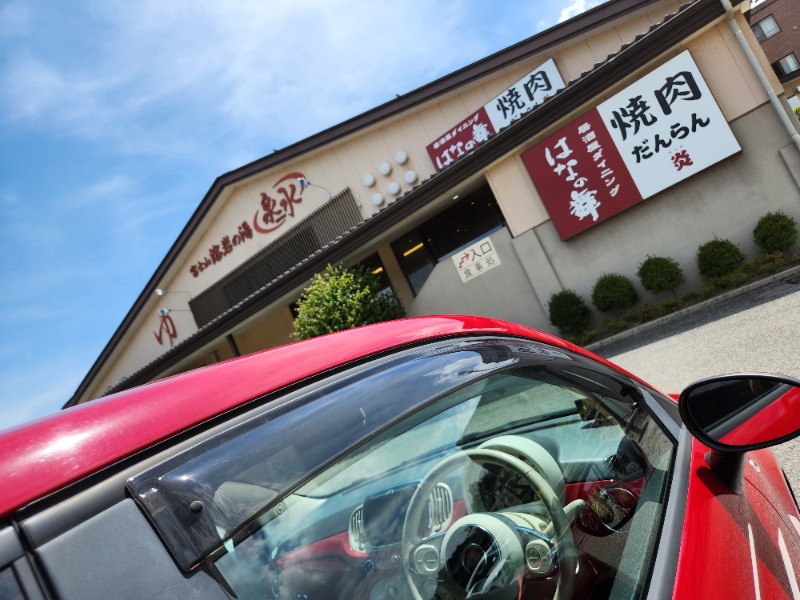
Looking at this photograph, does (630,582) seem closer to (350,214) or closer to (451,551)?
(451,551)

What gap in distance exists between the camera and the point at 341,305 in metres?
11.7

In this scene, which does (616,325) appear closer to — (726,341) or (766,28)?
(726,341)

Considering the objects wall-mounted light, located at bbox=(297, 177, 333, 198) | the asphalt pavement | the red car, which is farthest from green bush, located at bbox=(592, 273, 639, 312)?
wall-mounted light, located at bbox=(297, 177, 333, 198)

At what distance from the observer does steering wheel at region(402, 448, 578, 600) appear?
104 cm

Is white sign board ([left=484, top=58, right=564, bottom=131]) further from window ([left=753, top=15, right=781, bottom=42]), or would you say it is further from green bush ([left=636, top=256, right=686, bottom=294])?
window ([left=753, top=15, right=781, bottom=42])

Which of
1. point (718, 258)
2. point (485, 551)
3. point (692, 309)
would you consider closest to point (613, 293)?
point (692, 309)

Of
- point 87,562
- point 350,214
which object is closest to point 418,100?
point 350,214

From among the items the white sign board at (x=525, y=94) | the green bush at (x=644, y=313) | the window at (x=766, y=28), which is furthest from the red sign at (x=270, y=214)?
the window at (x=766, y=28)

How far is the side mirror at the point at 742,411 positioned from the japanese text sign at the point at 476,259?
9.75 m

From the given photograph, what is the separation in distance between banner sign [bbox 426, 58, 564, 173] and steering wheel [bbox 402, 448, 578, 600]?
1119 cm

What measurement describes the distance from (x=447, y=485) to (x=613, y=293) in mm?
8613

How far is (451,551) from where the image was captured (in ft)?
3.61

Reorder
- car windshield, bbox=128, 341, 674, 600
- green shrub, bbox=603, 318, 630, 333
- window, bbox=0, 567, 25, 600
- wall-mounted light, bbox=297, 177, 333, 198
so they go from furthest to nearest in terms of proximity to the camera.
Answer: wall-mounted light, bbox=297, 177, 333, 198
green shrub, bbox=603, 318, 630, 333
car windshield, bbox=128, 341, 674, 600
window, bbox=0, 567, 25, 600

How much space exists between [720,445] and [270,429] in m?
1.15
